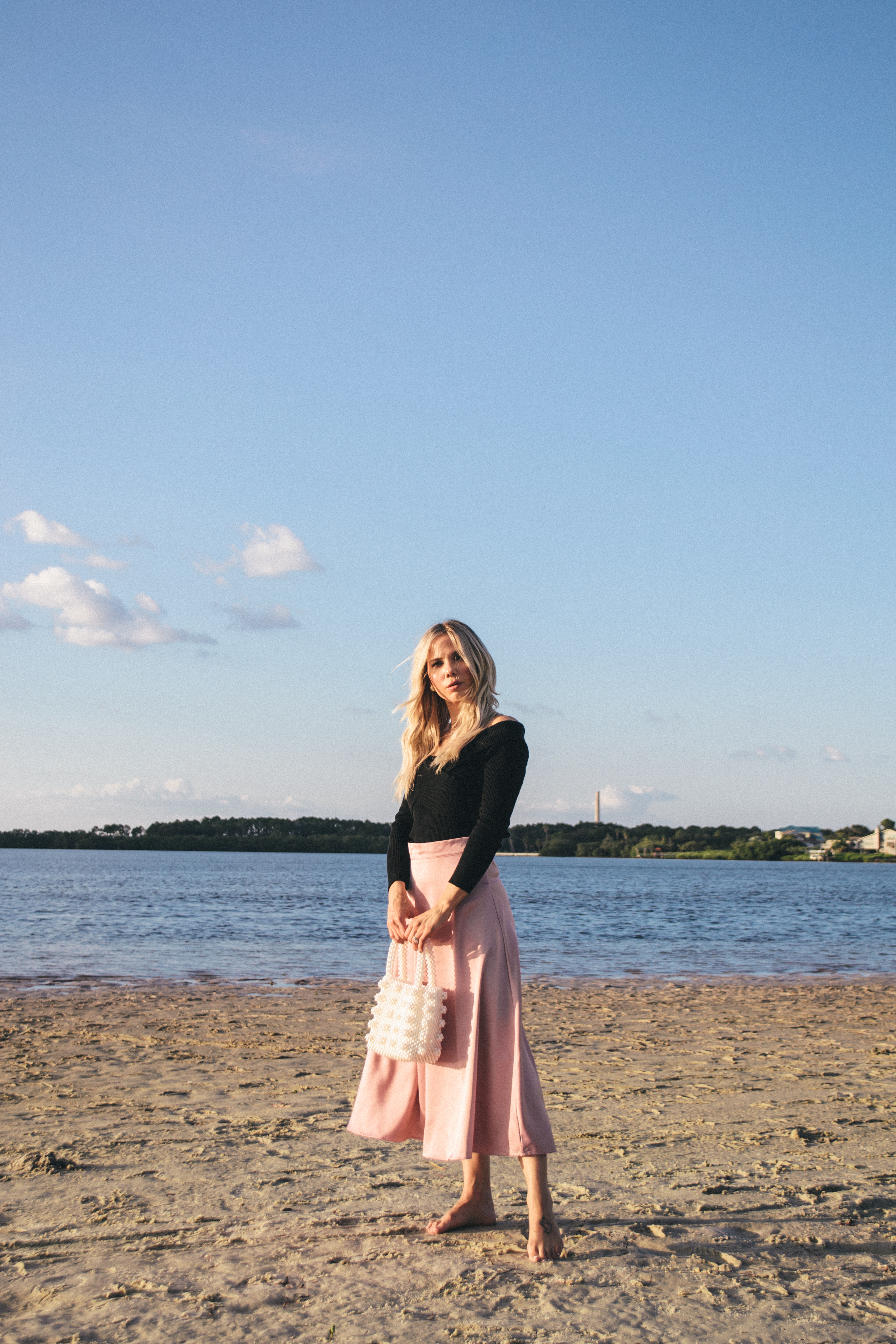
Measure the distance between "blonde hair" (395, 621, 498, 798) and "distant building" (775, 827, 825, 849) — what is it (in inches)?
6204

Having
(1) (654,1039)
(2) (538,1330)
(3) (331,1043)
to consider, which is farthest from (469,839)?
(1) (654,1039)

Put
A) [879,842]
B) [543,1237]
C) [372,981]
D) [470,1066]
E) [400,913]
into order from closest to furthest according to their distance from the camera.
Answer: [543,1237], [470,1066], [400,913], [372,981], [879,842]

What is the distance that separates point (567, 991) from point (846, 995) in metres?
3.91

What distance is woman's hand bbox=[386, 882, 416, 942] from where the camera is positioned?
3703mm

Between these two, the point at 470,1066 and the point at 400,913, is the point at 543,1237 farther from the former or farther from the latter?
the point at 400,913

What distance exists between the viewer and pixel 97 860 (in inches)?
4872

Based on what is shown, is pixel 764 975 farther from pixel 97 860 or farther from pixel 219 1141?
pixel 97 860

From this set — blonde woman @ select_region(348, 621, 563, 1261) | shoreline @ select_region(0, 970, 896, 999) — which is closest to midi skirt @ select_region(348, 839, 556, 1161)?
blonde woman @ select_region(348, 621, 563, 1261)

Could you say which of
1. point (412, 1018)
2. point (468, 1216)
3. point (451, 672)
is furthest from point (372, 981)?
point (451, 672)

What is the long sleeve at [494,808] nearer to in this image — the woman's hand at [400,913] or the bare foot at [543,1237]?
the woman's hand at [400,913]

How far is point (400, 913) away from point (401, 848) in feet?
0.97

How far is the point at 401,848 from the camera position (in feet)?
13.0

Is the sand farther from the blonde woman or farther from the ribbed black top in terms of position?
the ribbed black top

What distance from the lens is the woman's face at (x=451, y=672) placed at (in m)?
3.88
